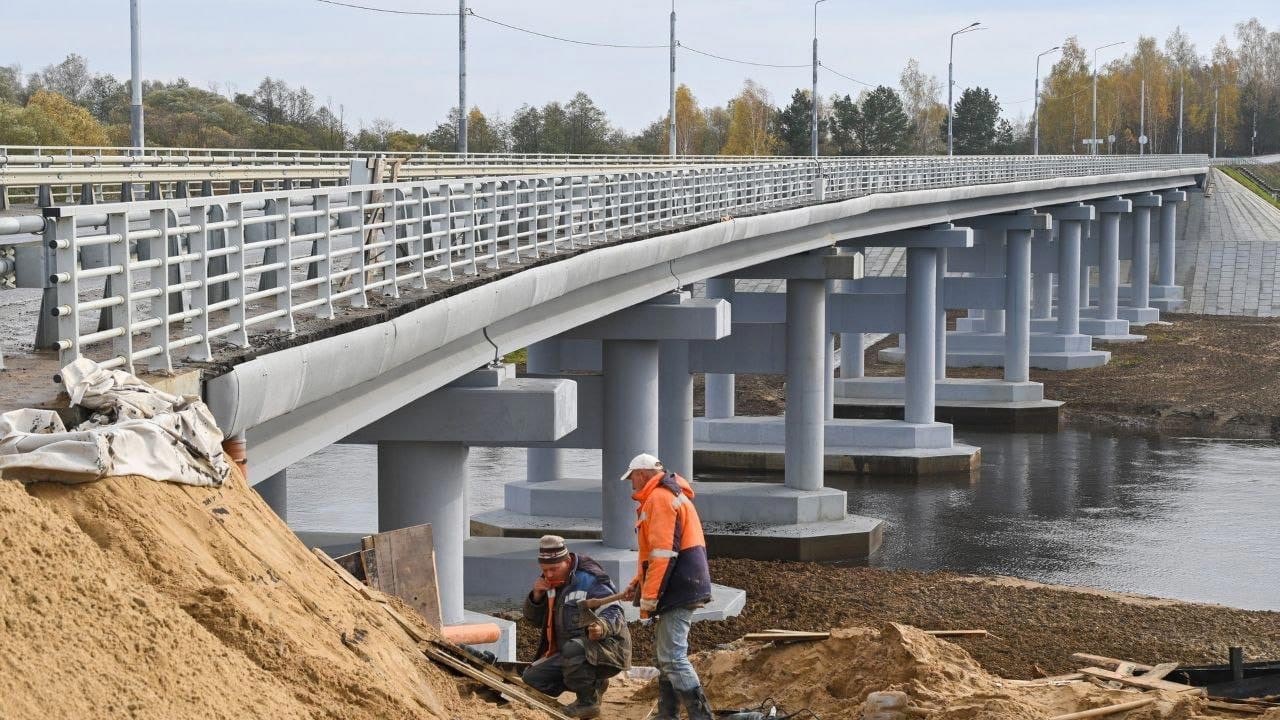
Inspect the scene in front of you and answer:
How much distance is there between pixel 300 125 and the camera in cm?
8881

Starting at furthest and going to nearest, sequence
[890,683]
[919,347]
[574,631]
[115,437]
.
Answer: [919,347]
[890,683]
[574,631]
[115,437]

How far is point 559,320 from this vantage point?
17.1 m

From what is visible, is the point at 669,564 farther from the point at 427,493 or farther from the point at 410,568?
the point at 427,493

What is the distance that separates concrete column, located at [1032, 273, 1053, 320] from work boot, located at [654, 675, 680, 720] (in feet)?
168

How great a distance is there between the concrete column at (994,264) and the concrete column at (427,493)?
41408mm

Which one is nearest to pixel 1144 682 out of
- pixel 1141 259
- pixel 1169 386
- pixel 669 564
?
pixel 669 564

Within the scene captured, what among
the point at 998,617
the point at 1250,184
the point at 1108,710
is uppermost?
the point at 1250,184

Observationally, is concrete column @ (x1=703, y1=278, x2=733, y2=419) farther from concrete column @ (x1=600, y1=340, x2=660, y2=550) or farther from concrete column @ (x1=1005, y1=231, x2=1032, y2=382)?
concrete column @ (x1=600, y1=340, x2=660, y2=550)

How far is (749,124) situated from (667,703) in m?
136

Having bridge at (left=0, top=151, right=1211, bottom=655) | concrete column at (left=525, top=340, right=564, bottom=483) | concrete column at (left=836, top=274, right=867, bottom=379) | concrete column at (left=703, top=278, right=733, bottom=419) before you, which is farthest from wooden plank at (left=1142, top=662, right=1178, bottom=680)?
concrete column at (left=836, top=274, right=867, bottom=379)

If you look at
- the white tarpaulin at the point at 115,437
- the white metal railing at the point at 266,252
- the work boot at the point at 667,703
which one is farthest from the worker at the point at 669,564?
the white tarpaulin at the point at 115,437

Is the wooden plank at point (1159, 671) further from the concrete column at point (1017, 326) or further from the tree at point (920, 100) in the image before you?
the tree at point (920, 100)

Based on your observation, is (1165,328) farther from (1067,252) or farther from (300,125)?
(300,125)

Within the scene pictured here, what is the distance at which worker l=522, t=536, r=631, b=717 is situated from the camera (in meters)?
10.1
